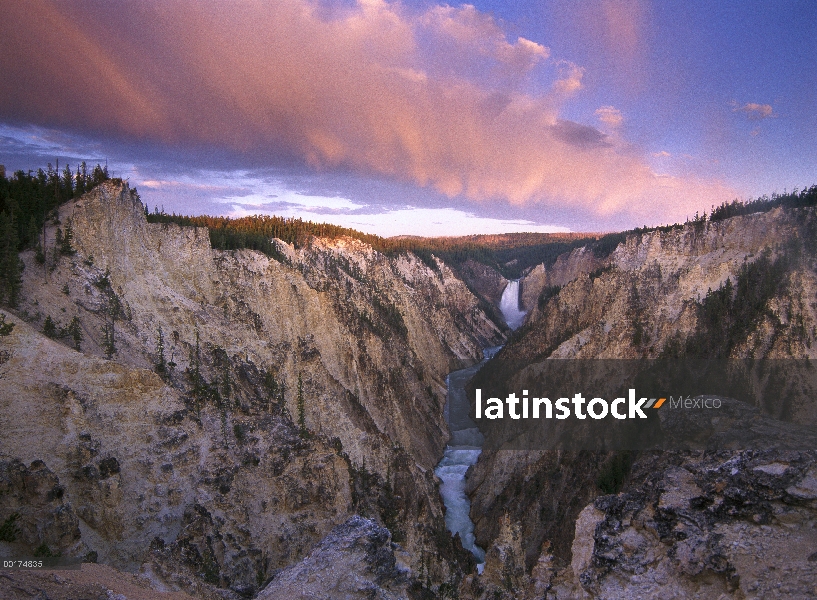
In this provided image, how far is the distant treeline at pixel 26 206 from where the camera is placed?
58.9 ft

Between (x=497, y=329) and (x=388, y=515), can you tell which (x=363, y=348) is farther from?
(x=497, y=329)

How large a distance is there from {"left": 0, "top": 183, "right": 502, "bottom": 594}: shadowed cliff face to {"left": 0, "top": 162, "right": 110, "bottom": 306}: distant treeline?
0.79 meters

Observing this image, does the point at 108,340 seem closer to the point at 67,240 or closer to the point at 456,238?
the point at 67,240

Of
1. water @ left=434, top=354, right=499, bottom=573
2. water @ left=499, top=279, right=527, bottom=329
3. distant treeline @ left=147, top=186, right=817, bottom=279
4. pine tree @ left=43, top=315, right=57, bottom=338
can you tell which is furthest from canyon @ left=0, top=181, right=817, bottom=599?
water @ left=499, top=279, right=527, bottom=329

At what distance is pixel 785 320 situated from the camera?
2956 cm

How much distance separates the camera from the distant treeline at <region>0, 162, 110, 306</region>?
18.0 m

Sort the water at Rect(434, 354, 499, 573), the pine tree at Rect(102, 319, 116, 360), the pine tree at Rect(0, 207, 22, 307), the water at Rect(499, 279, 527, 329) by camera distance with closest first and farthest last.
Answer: the pine tree at Rect(0, 207, 22, 307), the pine tree at Rect(102, 319, 116, 360), the water at Rect(434, 354, 499, 573), the water at Rect(499, 279, 527, 329)

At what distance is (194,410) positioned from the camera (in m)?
19.0

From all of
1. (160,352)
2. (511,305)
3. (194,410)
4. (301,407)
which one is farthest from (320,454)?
(511,305)

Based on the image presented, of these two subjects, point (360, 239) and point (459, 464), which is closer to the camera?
point (459, 464)

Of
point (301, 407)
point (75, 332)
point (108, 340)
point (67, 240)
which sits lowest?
point (301, 407)

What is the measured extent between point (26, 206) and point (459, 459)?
107 feet

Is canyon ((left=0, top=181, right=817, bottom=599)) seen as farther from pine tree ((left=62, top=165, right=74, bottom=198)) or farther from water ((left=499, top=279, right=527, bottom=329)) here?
water ((left=499, top=279, right=527, bottom=329))

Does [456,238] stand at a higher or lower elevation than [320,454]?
higher
